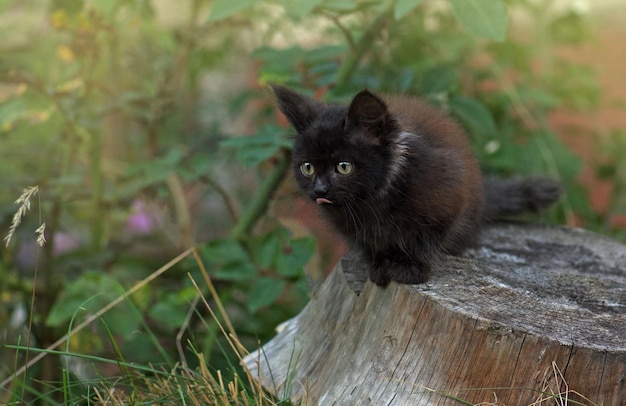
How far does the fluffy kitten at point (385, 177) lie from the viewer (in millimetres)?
1758

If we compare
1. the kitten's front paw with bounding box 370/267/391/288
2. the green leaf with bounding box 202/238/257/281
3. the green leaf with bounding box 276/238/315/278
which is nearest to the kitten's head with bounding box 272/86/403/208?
the kitten's front paw with bounding box 370/267/391/288

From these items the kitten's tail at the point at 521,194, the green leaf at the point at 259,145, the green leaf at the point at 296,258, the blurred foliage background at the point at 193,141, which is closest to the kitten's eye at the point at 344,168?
the blurred foliage background at the point at 193,141

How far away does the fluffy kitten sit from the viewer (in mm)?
→ 1758

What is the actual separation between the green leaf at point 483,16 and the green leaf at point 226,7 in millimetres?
591

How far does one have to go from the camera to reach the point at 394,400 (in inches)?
65.3

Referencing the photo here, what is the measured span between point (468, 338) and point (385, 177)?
0.44m

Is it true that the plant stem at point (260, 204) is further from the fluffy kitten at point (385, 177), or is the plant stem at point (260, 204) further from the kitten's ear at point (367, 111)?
the kitten's ear at point (367, 111)

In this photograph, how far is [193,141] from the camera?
3.25 m

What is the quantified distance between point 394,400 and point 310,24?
6.98 feet

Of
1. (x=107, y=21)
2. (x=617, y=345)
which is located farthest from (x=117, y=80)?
(x=617, y=345)

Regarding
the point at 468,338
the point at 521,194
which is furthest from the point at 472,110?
the point at 468,338

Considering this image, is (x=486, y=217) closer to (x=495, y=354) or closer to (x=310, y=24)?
(x=495, y=354)

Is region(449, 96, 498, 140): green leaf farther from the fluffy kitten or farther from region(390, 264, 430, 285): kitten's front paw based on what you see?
region(390, 264, 430, 285): kitten's front paw

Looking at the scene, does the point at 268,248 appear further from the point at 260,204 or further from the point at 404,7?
the point at 404,7
